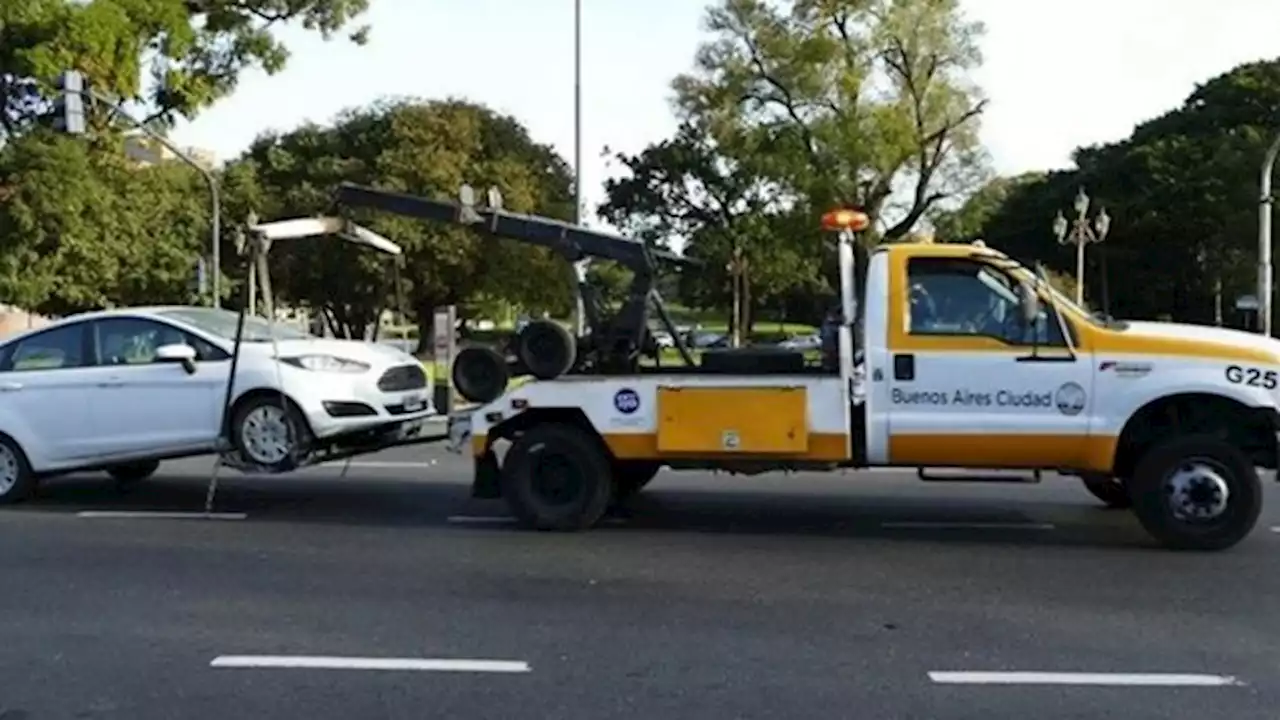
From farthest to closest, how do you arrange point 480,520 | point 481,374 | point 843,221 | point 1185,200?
1. point 1185,200
2. point 480,520
3. point 481,374
4. point 843,221

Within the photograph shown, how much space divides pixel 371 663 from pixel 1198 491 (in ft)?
18.8

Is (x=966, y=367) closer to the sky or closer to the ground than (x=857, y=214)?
closer to the ground

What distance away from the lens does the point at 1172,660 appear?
22.8ft

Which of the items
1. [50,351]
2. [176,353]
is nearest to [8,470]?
[50,351]

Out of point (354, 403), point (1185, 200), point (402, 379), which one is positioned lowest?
point (354, 403)

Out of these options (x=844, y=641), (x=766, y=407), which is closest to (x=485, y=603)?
(x=844, y=641)

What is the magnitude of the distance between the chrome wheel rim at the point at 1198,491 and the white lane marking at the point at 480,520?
15.3 feet

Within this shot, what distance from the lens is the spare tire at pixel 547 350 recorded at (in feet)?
34.2

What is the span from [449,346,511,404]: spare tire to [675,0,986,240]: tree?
32.6 metres

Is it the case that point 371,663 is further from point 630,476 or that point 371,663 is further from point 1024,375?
point 1024,375

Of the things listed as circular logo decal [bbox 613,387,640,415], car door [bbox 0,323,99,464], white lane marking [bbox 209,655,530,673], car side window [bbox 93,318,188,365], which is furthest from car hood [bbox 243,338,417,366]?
white lane marking [bbox 209,655,530,673]

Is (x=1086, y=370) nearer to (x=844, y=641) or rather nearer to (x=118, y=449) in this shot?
(x=844, y=641)

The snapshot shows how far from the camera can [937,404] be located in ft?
32.3

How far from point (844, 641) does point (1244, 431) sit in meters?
4.16
